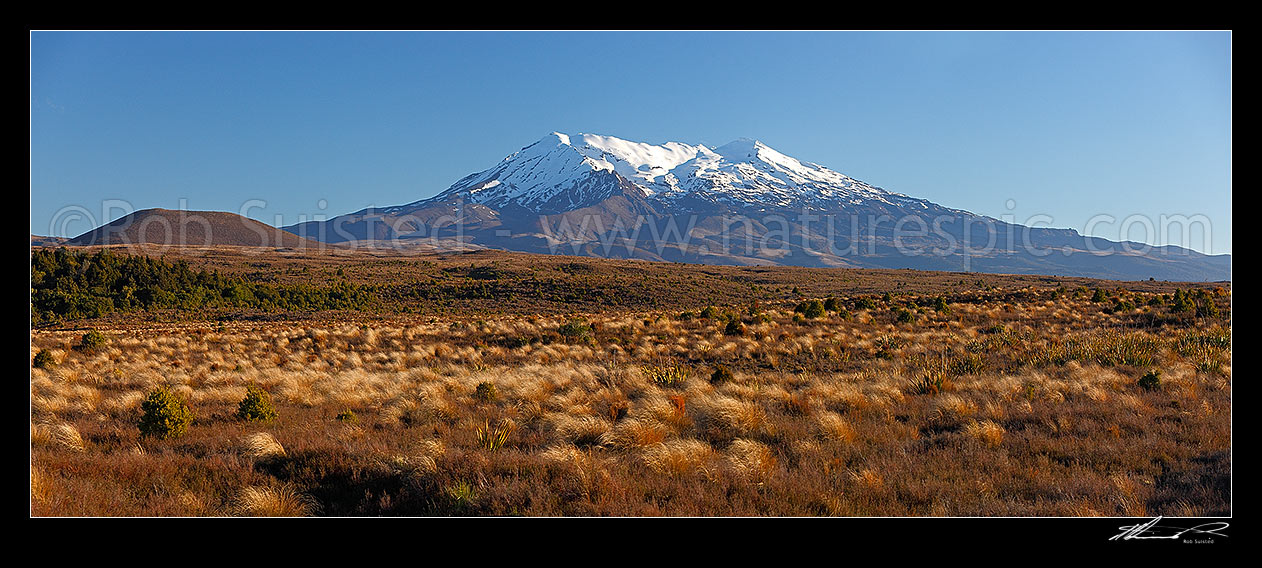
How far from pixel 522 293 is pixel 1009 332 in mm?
41583

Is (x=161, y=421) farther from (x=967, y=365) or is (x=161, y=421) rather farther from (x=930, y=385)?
(x=967, y=365)

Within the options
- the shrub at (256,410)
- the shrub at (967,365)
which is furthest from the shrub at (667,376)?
the shrub at (256,410)

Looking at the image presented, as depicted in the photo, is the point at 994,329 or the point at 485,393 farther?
the point at 994,329

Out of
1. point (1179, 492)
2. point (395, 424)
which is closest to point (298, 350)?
point (395, 424)

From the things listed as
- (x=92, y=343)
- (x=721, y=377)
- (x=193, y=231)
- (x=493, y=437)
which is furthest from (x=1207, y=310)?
(x=193, y=231)

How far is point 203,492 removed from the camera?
4.74 meters

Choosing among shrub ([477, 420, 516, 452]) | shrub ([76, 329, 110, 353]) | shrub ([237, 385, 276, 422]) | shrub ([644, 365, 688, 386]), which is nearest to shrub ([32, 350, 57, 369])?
shrub ([76, 329, 110, 353])

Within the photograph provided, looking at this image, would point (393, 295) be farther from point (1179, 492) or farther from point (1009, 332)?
point (1179, 492)

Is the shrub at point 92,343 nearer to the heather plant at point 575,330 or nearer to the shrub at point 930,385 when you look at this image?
the heather plant at point 575,330

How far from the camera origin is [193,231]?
6240 inches

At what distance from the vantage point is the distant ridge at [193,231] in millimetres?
127438
